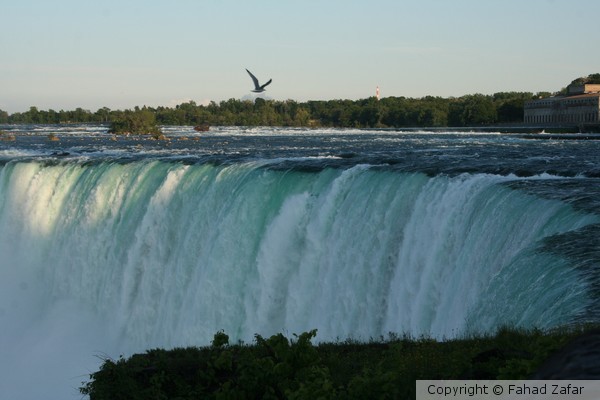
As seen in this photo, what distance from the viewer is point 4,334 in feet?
78.3

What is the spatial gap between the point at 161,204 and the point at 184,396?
14.2m

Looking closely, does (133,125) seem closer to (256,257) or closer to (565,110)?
(565,110)

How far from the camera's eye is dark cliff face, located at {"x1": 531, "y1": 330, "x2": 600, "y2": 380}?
208 inches

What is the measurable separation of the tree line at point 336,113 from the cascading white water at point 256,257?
55312 mm

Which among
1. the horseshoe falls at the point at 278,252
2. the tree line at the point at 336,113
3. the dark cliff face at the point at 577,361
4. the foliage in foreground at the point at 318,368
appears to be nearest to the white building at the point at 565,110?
the tree line at the point at 336,113

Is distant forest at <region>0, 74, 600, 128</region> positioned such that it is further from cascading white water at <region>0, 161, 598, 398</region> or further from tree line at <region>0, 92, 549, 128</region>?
cascading white water at <region>0, 161, 598, 398</region>

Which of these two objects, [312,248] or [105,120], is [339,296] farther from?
[105,120]

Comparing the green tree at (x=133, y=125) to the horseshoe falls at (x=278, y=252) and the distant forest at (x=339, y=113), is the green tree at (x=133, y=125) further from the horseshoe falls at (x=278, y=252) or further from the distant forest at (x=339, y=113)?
the horseshoe falls at (x=278, y=252)

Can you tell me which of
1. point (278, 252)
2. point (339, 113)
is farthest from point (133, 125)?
point (278, 252)

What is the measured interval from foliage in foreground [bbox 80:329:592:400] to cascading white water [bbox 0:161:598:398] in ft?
4.90

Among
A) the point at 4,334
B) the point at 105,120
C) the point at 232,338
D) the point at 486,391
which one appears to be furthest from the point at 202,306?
the point at 105,120

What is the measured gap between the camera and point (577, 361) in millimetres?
5410

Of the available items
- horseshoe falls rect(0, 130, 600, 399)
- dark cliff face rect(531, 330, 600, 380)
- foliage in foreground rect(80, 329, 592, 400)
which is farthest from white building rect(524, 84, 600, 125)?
dark cliff face rect(531, 330, 600, 380)

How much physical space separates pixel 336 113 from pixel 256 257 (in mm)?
106349
